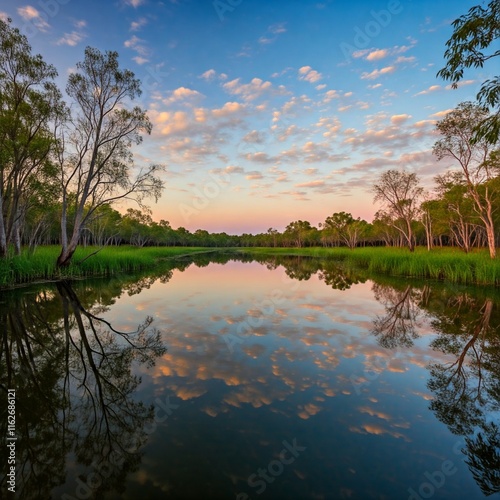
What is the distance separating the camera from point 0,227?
16656mm

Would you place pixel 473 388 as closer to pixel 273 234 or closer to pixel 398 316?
pixel 398 316

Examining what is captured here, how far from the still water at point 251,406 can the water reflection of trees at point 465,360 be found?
0.04 metres

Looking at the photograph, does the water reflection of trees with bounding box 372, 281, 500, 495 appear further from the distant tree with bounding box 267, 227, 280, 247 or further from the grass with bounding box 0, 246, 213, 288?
the distant tree with bounding box 267, 227, 280, 247

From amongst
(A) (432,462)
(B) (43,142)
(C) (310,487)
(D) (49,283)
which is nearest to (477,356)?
(A) (432,462)

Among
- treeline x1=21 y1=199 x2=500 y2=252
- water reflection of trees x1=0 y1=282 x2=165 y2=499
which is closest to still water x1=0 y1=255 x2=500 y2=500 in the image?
water reflection of trees x1=0 y1=282 x2=165 y2=499

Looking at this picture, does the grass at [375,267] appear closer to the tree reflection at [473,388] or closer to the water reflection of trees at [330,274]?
the water reflection of trees at [330,274]

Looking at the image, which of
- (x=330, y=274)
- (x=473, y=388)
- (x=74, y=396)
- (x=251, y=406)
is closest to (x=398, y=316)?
(x=473, y=388)

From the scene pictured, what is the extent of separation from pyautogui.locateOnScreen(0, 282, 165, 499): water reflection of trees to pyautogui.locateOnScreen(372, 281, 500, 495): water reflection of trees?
5.20 meters

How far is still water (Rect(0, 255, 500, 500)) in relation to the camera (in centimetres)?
340

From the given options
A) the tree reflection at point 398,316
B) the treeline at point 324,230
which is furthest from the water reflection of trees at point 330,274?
the treeline at point 324,230

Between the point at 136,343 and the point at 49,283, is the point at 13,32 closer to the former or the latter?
the point at 49,283

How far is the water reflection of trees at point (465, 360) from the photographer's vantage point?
415 centimetres

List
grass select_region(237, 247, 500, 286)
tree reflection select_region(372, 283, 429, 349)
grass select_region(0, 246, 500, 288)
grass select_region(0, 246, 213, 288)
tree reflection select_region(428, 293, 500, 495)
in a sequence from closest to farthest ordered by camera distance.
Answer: tree reflection select_region(428, 293, 500, 495)
tree reflection select_region(372, 283, 429, 349)
grass select_region(0, 246, 213, 288)
grass select_region(0, 246, 500, 288)
grass select_region(237, 247, 500, 286)

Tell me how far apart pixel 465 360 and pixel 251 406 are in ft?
21.5
